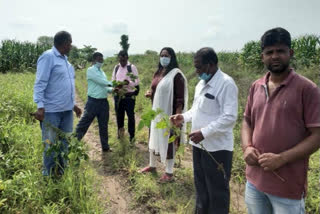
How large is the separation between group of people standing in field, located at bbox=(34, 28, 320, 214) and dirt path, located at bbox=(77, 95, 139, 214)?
17.7 inches

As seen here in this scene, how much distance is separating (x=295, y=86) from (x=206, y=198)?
1414 mm

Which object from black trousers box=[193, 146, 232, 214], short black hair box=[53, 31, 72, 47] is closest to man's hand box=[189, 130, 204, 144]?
black trousers box=[193, 146, 232, 214]

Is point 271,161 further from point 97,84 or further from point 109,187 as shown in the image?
point 97,84

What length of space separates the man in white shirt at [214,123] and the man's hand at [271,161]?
57 centimetres

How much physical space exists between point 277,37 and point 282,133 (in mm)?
588

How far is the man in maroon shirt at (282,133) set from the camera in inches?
50.8

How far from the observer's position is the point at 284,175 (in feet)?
4.48

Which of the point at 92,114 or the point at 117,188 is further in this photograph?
the point at 92,114

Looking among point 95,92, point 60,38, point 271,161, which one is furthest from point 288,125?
point 95,92

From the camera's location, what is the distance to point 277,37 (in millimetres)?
1407

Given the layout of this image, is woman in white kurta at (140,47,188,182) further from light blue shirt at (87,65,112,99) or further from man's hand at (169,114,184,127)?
light blue shirt at (87,65,112,99)

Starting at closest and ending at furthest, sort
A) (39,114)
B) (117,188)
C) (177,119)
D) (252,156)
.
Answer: (252,156) → (177,119) → (39,114) → (117,188)

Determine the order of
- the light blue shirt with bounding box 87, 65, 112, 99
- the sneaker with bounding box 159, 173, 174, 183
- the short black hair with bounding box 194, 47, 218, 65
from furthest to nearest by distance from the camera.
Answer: the light blue shirt with bounding box 87, 65, 112, 99 < the sneaker with bounding box 159, 173, 174, 183 < the short black hair with bounding box 194, 47, 218, 65

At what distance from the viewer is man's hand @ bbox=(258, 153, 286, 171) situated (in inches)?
52.0
